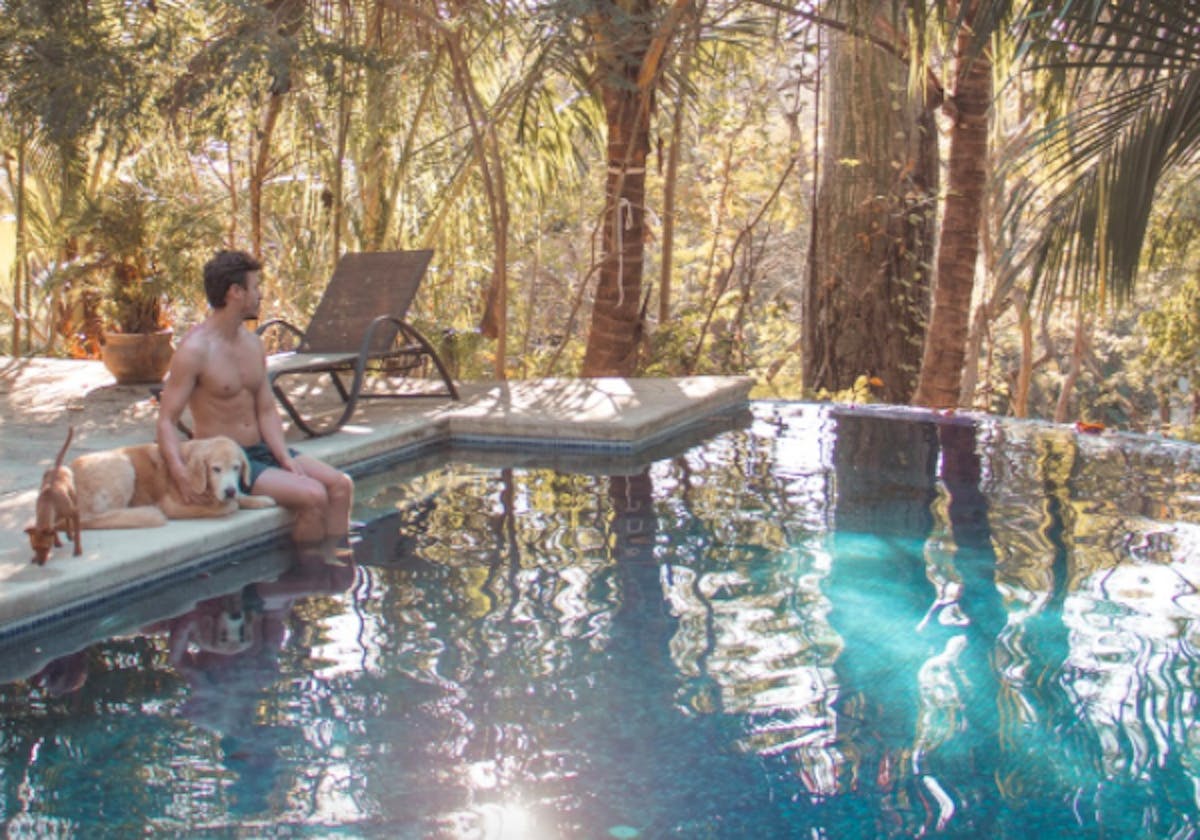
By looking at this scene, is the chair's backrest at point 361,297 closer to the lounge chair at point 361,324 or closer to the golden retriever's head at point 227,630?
the lounge chair at point 361,324

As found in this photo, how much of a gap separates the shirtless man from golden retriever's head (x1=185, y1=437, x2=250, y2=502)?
0.04 metres

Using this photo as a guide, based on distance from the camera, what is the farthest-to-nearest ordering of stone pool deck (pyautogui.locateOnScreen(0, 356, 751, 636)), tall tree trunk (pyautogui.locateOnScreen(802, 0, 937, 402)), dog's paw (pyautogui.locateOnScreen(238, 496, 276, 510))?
tall tree trunk (pyautogui.locateOnScreen(802, 0, 937, 402))
dog's paw (pyautogui.locateOnScreen(238, 496, 276, 510))
stone pool deck (pyautogui.locateOnScreen(0, 356, 751, 636))

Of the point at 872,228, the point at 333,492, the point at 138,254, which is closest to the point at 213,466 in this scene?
the point at 333,492

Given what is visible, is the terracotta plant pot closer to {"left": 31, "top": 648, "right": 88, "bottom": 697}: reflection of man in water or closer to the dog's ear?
the dog's ear

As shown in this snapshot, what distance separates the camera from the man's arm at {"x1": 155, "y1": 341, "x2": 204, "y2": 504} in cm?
440

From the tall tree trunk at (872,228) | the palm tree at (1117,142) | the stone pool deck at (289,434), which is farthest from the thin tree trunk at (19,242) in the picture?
the palm tree at (1117,142)

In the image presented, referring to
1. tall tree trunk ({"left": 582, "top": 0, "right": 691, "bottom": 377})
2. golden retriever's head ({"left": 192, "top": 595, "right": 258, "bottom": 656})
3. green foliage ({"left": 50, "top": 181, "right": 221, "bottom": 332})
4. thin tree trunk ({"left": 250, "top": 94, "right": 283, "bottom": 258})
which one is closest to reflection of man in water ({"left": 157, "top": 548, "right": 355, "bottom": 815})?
golden retriever's head ({"left": 192, "top": 595, "right": 258, "bottom": 656})

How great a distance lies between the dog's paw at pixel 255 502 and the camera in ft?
15.6

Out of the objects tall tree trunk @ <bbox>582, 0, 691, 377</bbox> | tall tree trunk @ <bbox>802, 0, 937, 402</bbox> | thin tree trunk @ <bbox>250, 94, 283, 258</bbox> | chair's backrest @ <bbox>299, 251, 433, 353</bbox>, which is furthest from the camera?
tall tree trunk @ <bbox>802, 0, 937, 402</bbox>

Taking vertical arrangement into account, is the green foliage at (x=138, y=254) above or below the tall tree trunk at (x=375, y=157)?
below

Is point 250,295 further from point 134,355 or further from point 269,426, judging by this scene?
point 134,355

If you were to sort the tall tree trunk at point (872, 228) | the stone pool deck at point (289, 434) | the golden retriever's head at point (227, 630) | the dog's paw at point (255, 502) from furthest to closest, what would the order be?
the tall tree trunk at point (872, 228) → the dog's paw at point (255, 502) → the stone pool deck at point (289, 434) → the golden retriever's head at point (227, 630)

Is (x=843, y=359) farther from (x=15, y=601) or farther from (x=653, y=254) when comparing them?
(x=653, y=254)

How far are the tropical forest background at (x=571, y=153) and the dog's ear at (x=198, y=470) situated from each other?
10.6 ft
